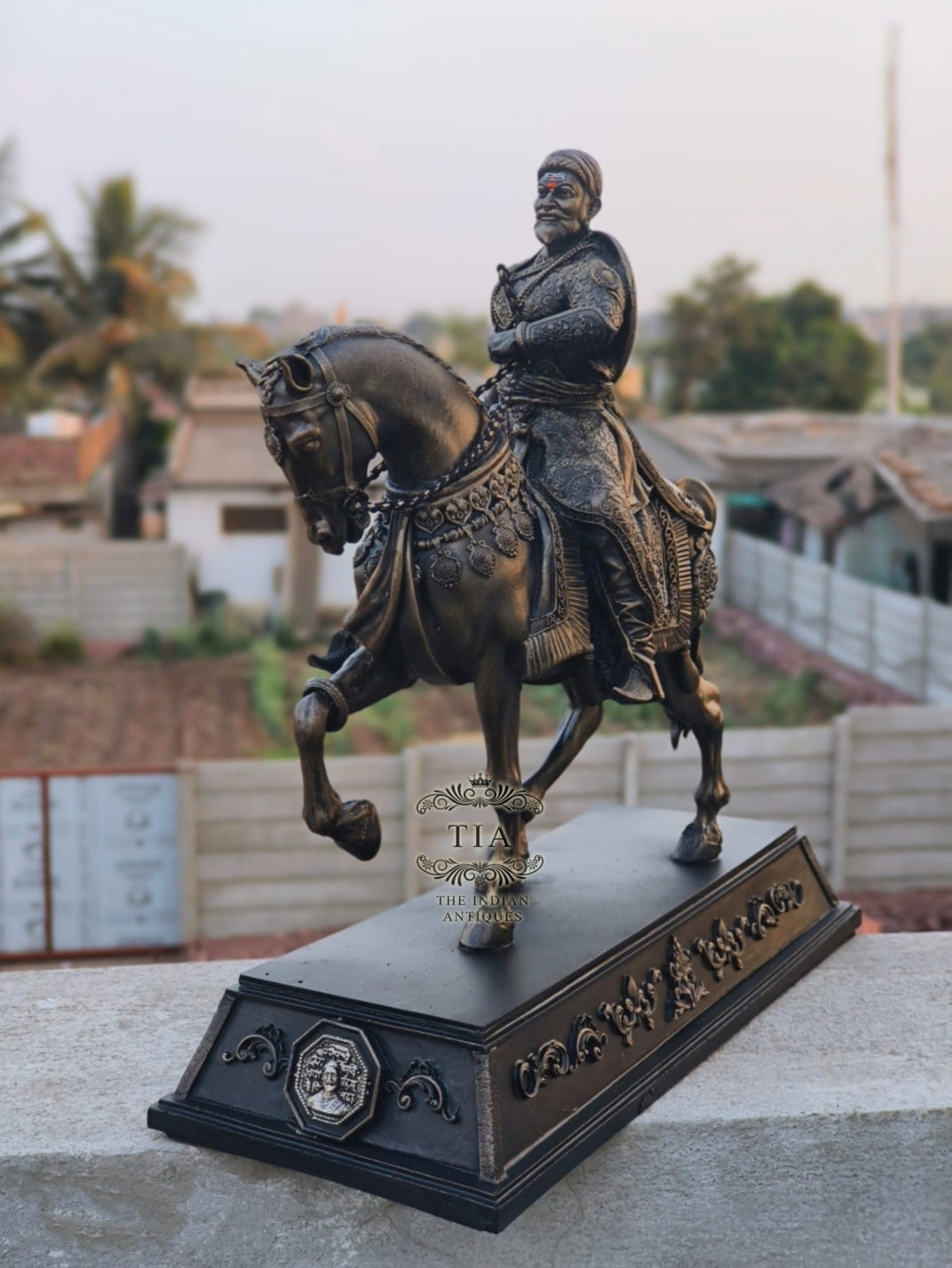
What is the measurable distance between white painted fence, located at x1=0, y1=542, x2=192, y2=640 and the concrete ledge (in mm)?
15462

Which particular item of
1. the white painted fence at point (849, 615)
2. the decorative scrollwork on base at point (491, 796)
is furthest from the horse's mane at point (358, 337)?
the white painted fence at point (849, 615)

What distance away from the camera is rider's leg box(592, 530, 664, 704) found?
3.43 m

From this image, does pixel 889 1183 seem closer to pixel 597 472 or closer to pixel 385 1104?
pixel 385 1104

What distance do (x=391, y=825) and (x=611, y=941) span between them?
14.0 ft

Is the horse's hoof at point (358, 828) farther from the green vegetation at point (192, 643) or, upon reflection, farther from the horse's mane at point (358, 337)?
the green vegetation at point (192, 643)

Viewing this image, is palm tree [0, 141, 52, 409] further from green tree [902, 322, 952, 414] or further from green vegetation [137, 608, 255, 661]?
green tree [902, 322, 952, 414]

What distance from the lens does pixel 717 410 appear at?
34.6 meters

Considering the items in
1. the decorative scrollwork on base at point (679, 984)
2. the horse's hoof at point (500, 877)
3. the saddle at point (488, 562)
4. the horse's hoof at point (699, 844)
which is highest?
the saddle at point (488, 562)

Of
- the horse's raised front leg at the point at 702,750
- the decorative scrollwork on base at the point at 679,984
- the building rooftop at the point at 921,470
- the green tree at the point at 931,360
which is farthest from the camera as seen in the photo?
the green tree at the point at 931,360

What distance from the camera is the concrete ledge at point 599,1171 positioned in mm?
3037

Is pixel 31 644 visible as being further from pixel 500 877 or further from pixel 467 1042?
pixel 467 1042

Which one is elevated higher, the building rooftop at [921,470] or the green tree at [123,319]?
the green tree at [123,319]

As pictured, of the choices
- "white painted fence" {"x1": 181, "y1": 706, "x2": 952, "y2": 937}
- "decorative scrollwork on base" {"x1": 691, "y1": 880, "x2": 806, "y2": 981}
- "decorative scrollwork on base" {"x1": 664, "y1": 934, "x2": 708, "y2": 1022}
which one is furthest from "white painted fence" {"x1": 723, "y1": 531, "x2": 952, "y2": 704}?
"decorative scrollwork on base" {"x1": 664, "y1": 934, "x2": 708, "y2": 1022}

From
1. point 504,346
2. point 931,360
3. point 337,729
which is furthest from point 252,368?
point 931,360
